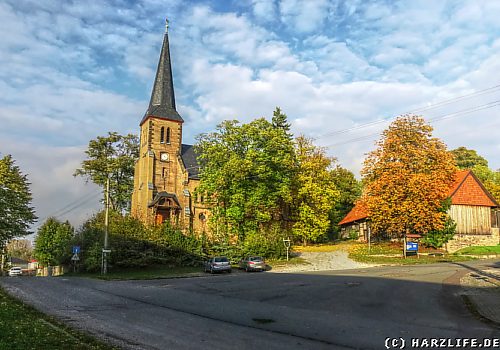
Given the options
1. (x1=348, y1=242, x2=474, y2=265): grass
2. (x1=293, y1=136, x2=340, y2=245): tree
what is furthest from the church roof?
(x1=348, y1=242, x2=474, y2=265): grass

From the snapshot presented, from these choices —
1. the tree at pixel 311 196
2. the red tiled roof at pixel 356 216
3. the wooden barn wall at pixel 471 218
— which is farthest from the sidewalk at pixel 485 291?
the red tiled roof at pixel 356 216

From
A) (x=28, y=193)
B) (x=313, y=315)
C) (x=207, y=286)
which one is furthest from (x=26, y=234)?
(x=313, y=315)

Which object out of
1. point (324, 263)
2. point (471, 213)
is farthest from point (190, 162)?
point (471, 213)

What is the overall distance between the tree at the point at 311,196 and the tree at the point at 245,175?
11.1 feet

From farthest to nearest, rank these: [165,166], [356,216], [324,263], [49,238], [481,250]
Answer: [49,238] < [356,216] < [165,166] < [481,250] < [324,263]

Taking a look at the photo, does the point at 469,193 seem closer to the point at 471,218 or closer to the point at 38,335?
the point at 471,218

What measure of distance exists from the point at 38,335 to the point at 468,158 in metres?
87.0

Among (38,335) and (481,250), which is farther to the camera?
(481,250)

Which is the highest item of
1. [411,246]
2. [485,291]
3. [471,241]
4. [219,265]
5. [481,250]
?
[471,241]

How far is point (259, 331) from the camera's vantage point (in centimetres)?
1210

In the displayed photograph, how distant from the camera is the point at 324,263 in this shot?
130 feet

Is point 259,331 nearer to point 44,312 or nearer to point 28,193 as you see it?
point 44,312

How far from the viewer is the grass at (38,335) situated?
28.8 ft

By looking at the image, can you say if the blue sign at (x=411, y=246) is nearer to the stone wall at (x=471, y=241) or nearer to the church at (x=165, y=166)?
the stone wall at (x=471, y=241)
